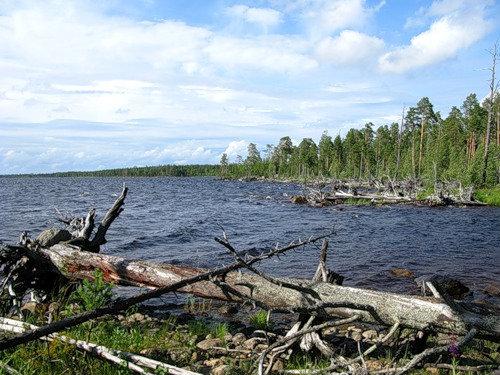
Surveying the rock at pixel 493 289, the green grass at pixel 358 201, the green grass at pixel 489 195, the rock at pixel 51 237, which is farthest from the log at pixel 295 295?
the green grass at pixel 489 195

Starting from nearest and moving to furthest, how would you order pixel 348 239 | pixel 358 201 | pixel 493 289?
pixel 493 289, pixel 348 239, pixel 358 201

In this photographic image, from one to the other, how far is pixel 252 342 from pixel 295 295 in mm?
1101

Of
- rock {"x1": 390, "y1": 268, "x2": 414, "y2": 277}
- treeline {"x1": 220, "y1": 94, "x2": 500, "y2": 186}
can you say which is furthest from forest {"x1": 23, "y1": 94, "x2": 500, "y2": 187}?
rock {"x1": 390, "y1": 268, "x2": 414, "y2": 277}

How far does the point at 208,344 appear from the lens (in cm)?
664

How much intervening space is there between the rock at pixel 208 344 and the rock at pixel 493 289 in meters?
7.56

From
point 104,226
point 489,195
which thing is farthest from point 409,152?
point 104,226

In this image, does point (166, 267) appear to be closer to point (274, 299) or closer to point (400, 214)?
point (274, 299)

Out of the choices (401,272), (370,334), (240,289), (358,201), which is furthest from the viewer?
(358,201)

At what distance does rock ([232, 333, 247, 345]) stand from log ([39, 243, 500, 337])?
0.64 meters

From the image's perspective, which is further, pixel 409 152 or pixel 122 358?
pixel 409 152

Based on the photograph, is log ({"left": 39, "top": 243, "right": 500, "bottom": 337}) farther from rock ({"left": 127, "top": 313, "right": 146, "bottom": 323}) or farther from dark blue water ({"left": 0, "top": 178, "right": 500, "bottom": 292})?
dark blue water ({"left": 0, "top": 178, "right": 500, "bottom": 292})

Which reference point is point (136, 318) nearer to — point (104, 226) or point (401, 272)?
point (104, 226)

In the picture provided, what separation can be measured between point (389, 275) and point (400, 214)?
61.1 ft

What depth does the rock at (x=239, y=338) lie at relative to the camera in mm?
6961
